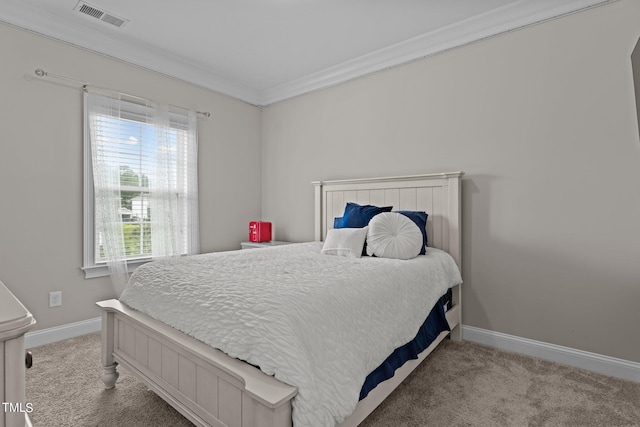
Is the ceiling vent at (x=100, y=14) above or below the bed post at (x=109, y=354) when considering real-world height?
above

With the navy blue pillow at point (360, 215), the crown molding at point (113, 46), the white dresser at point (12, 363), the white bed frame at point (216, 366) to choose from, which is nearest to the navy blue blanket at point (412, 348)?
the white bed frame at point (216, 366)

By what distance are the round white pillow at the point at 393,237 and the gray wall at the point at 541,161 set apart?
1.86 feet

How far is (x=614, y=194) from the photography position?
208 cm

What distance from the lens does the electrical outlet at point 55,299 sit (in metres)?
2.59

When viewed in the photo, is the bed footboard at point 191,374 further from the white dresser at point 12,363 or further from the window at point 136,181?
the window at point 136,181

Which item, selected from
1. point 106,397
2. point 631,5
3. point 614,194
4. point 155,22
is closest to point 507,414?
point 614,194

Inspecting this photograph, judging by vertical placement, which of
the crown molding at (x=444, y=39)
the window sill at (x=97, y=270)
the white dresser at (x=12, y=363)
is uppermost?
the crown molding at (x=444, y=39)

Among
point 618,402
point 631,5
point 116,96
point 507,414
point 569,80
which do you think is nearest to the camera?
point 507,414

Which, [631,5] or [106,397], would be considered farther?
[631,5]

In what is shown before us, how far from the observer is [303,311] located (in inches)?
49.2

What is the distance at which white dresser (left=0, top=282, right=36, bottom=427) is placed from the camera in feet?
2.11

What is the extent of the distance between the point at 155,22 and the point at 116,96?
2.44 feet

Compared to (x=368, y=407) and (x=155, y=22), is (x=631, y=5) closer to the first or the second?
(x=368, y=407)

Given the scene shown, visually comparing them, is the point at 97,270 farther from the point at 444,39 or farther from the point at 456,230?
the point at 444,39
